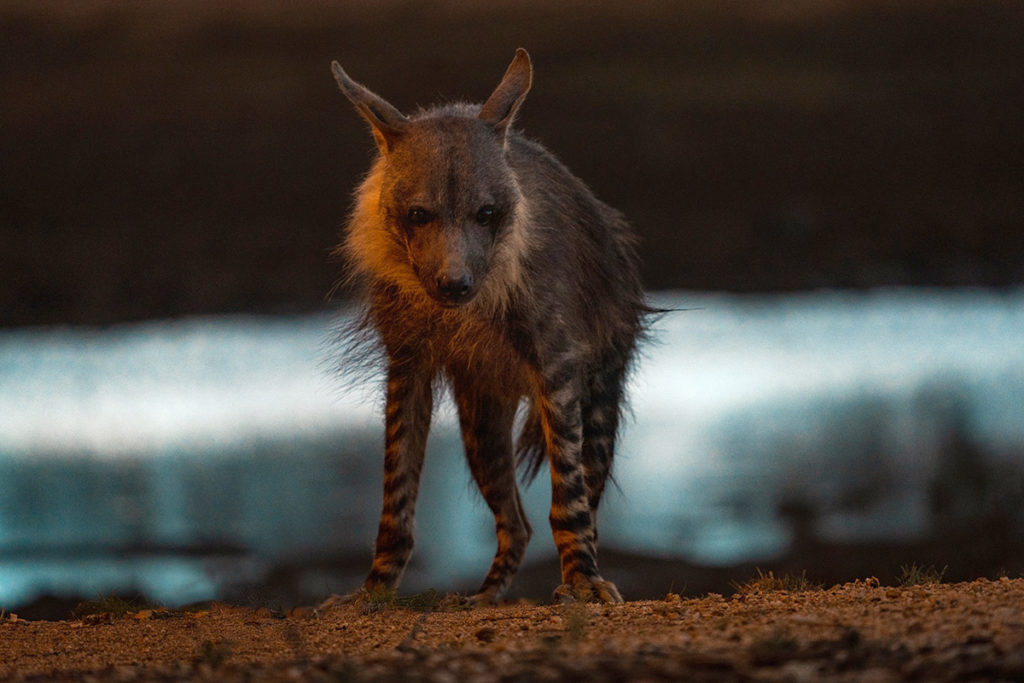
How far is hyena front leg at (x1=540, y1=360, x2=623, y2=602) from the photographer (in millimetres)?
6758

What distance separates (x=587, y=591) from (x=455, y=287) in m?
1.71

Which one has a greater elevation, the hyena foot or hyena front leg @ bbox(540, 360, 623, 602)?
hyena front leg @ bbox(540, 360, 623, 602)

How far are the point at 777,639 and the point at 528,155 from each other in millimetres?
3997

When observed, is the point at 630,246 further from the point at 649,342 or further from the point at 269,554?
the point at 269,554

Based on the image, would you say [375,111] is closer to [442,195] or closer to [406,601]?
[442,195]

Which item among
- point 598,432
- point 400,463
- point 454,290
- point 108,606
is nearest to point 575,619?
point 454,290

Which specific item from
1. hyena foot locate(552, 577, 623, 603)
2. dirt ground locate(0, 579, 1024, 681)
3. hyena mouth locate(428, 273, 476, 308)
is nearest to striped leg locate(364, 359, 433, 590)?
dirt ground locate(0, 579, 1024, 681)

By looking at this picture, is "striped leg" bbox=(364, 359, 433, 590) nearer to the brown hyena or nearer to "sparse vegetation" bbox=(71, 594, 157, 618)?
the brown hyena

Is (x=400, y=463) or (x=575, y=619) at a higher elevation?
(x=400, y=463)

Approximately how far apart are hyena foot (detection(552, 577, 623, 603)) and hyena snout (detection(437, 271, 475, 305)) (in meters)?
1.57

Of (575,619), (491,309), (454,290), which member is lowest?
(575,619)

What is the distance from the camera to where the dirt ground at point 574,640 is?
3643 mm

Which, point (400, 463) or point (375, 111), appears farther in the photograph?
point (400, 463)

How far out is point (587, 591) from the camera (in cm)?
660
